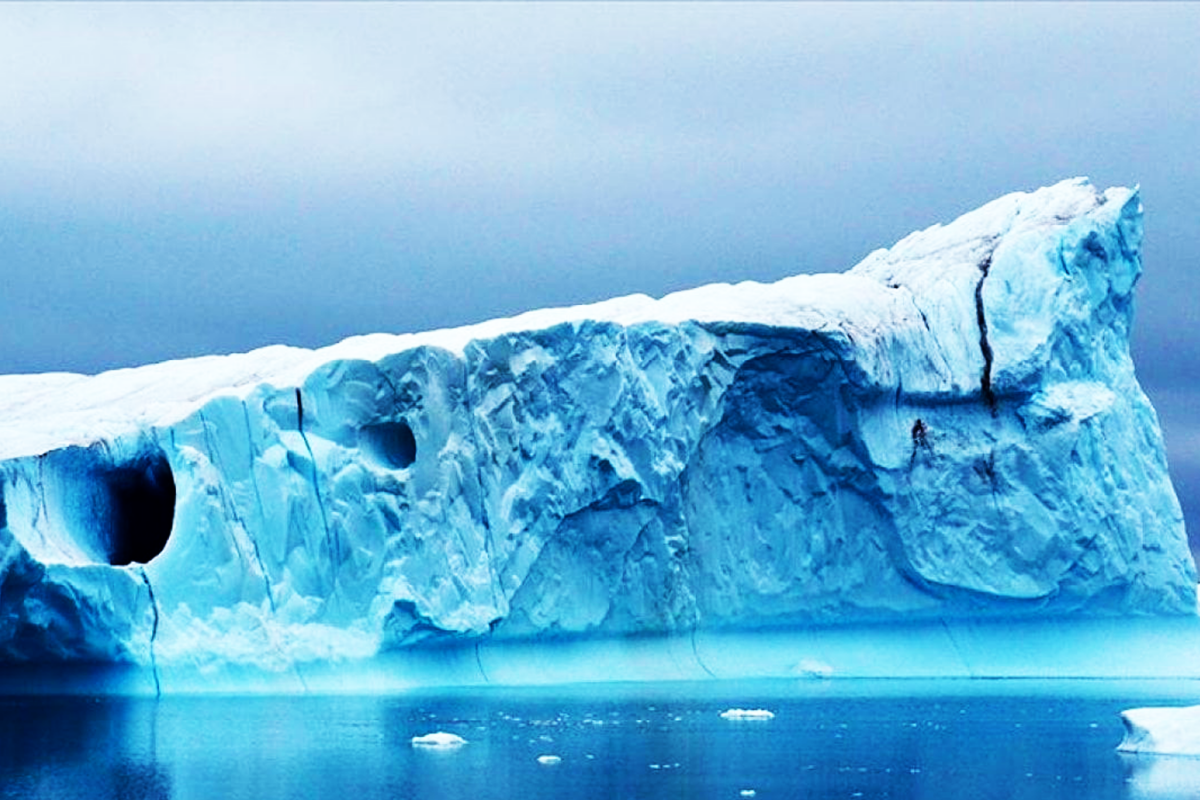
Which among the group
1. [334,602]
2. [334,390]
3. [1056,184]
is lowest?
[334,602]

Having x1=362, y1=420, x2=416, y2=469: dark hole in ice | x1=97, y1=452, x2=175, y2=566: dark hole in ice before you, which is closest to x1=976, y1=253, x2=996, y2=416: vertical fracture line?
x1=362, y1=420, x2=416, y2=469: dark hole in ice

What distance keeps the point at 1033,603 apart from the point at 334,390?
8.40 m

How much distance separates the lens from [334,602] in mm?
21594

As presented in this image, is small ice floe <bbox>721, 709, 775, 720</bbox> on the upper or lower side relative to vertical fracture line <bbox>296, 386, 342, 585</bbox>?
lower

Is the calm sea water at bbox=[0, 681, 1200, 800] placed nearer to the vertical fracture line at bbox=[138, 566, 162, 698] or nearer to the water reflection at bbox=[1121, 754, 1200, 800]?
the water reflection at bbox=[1121, 754, 1200, 800]

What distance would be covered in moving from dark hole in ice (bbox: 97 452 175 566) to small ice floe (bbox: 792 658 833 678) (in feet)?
23.4

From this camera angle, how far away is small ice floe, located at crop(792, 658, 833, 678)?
82.5ft

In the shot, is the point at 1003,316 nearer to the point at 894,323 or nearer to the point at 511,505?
the point at 894,323

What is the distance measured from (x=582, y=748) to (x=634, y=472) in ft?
18.3

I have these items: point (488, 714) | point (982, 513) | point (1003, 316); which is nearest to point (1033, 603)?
point (982, 513)

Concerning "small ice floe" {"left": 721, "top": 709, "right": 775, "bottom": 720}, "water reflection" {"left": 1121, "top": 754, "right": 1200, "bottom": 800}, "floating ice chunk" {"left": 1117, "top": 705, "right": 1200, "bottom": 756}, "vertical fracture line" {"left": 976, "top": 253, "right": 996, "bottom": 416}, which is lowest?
"water reflection" {"left": 1121, "top": 754, "right": 1200, "bottom": 800}

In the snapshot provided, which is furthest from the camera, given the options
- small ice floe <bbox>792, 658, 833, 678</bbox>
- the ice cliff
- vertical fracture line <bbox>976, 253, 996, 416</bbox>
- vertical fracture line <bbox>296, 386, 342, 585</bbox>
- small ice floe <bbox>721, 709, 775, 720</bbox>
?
small ice floe <bbox>792, 658, 833, 678</bbox>

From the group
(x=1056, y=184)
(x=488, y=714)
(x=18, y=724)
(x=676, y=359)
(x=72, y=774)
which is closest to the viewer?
(x=72, y=774)

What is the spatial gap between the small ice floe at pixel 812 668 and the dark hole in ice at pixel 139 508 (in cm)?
715
